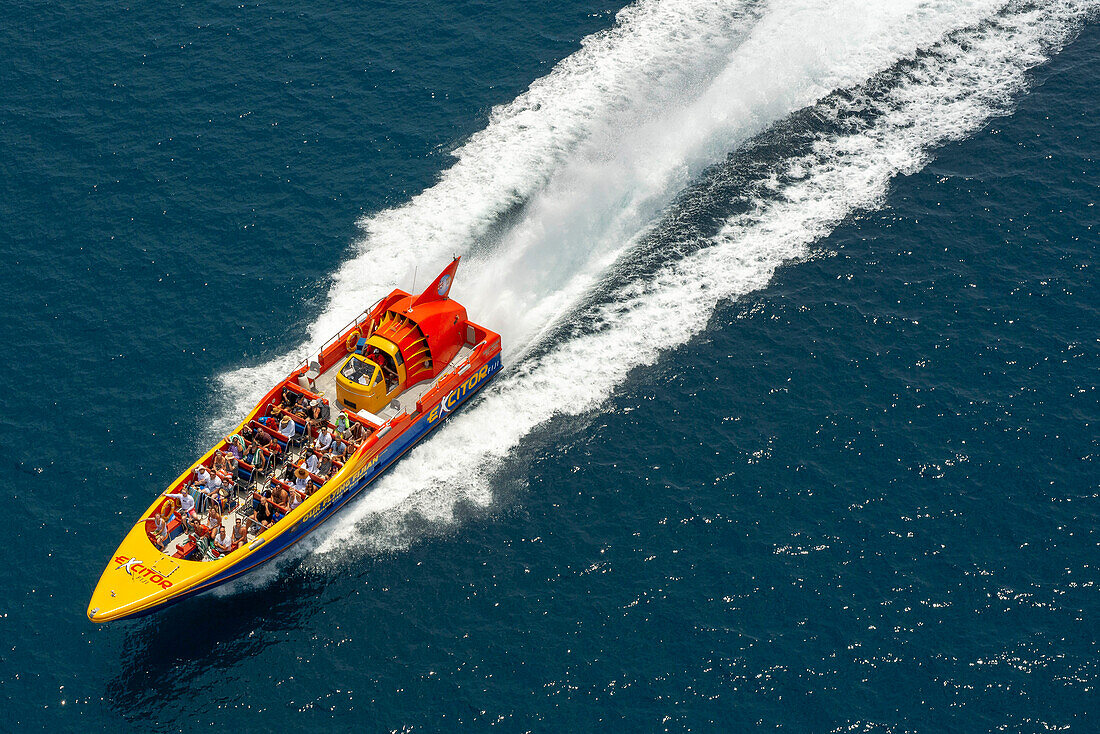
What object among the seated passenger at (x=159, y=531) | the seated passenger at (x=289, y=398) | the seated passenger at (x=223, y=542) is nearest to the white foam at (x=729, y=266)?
the seated passenger at (x=223, y=542)

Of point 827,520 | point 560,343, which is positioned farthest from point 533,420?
point 827,520

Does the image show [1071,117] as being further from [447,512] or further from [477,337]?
[447,512]

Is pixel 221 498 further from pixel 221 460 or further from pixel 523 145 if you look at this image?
pixel 523 145

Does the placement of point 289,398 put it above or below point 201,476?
above

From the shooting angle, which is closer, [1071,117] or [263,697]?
[263,697]

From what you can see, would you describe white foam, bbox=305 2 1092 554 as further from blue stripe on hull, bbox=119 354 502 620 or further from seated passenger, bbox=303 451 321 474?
seated passenger, bbox=303 451 321 474

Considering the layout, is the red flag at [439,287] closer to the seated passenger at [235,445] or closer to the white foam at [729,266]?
the white foam at [729,266]

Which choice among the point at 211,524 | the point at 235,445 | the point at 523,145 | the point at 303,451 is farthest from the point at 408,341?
the point at 523,145
